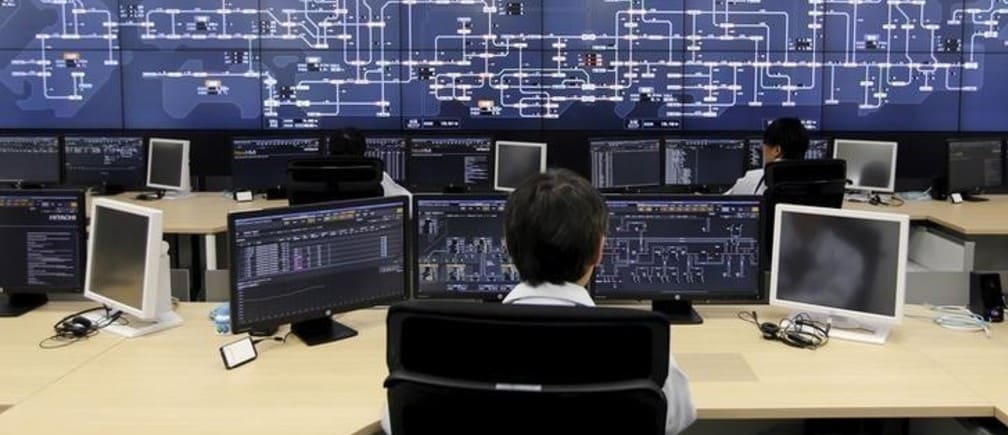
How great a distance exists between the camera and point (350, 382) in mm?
2379

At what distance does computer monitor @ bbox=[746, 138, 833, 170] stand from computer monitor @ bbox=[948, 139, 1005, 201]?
74 cm

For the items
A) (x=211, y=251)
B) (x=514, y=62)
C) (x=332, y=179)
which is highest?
(x=514, y=62)

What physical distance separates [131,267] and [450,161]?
11.1 ft

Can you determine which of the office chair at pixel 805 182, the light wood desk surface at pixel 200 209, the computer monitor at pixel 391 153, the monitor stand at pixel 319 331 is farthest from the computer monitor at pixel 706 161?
the monitor stand at pixel 319 331

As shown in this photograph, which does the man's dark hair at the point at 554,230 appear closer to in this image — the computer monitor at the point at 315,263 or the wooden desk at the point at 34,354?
the computer monitor at the point at 315,263

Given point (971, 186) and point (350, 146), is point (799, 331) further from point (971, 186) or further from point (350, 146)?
point (971, 186)

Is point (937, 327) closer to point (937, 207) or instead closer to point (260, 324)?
point (260, 324)

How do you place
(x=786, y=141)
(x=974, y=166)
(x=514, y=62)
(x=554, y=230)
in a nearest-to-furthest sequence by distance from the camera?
1. (x=554, y=230)
2. (x=786, y=141)
3. (x=974, y=166)
4. (x=514, y=62)

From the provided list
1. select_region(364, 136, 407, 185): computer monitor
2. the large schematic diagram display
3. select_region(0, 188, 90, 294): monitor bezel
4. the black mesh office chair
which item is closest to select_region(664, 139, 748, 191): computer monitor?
the large schematic diagram display

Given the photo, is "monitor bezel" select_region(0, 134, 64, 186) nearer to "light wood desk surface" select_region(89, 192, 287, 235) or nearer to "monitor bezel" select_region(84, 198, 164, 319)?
"light wood desk surface" select_region(89, 192, 287, 235)

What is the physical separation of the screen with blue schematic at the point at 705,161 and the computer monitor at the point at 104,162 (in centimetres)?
350

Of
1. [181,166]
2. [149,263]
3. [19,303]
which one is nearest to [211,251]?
[181,166]

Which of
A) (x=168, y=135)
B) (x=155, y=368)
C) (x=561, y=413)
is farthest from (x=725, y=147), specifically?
(x=561, y=413)

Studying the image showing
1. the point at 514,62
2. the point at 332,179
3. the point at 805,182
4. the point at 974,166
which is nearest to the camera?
the point at 805,182
